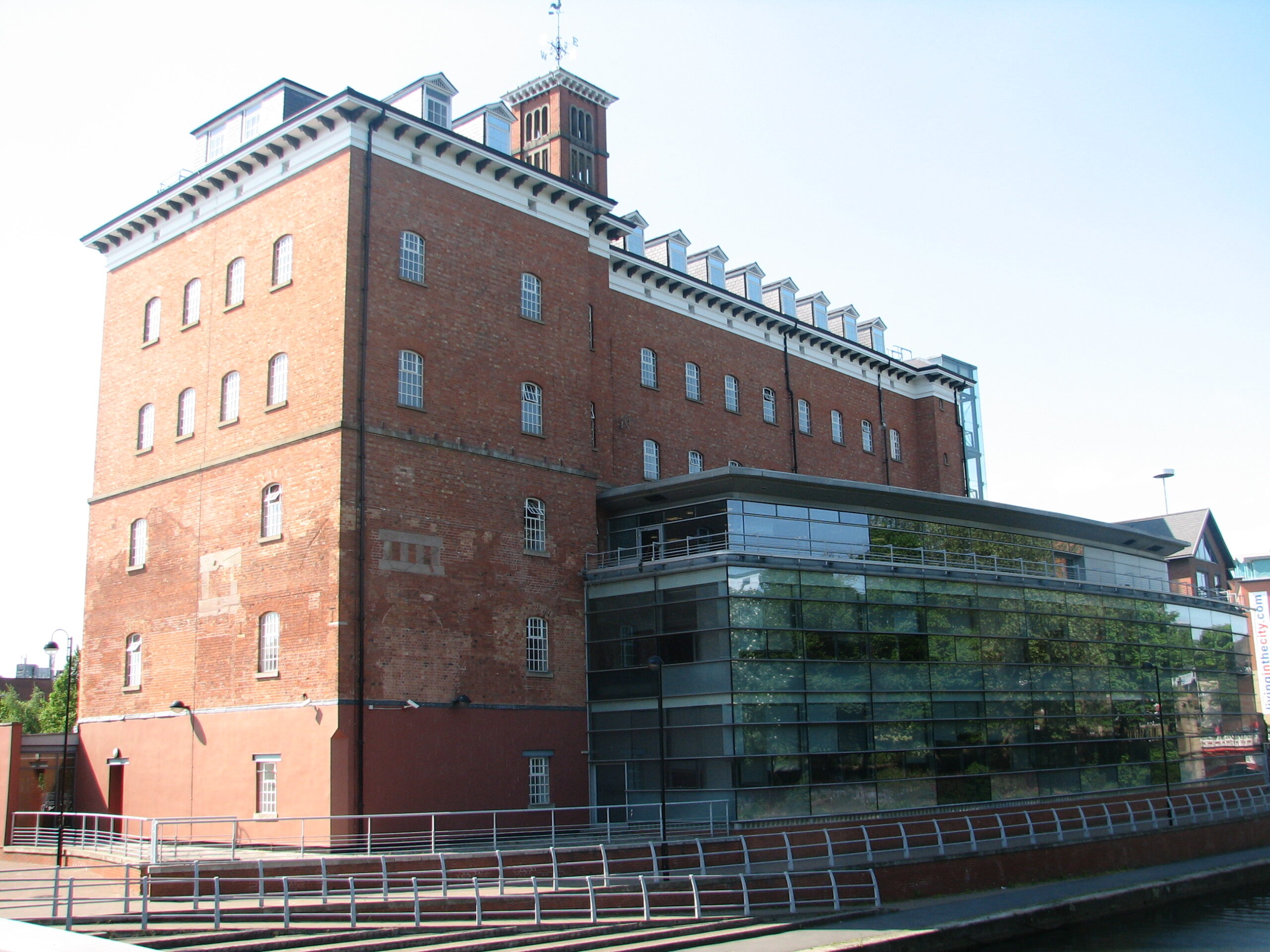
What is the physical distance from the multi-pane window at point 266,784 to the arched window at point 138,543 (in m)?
7.60

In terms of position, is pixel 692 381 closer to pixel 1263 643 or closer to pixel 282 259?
pixel 282 259

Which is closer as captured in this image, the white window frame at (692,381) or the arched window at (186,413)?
the arched window at (186,413)

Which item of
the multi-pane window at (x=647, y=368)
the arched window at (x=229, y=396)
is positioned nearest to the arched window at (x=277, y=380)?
the arched window at (x=229, y=396)

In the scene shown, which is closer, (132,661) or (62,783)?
(62,783)

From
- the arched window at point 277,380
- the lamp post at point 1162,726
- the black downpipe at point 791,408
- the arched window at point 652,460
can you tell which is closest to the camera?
the arched window at point 277,380

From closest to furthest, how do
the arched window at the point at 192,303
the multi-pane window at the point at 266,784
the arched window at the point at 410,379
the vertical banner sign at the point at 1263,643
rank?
the multi-pane window at the point at 266,784
the arched window at the point at 410,379
the arched window at the point at 192,303
the vertical banner sign at the point at 1263,643

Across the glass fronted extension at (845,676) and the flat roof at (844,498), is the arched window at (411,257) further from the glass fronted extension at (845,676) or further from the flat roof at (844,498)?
the glass fronted extension at (845,676)

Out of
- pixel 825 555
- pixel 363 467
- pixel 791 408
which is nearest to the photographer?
pixel 363 467

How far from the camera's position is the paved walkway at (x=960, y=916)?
2066 centimetres

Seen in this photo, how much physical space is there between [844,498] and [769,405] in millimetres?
10488

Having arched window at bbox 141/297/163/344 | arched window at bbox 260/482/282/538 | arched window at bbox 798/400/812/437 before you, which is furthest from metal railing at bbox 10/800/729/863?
arched window at bbox 798/400/812/437

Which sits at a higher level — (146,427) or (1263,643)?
(146,427)

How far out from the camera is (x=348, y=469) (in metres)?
27.4

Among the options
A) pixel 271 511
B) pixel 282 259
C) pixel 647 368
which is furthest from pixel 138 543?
pixel 647 368
